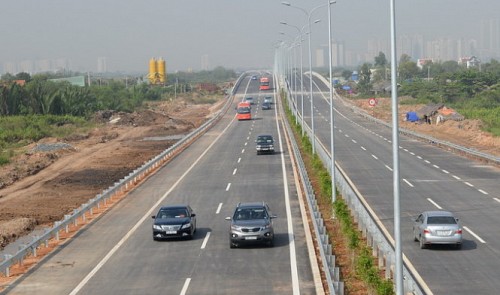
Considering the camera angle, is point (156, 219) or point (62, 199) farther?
point (62, 199)

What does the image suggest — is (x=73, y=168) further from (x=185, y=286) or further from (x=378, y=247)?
(x=185, y=286)

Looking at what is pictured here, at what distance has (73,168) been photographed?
6303 cm

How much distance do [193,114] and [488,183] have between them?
9663 centimetres

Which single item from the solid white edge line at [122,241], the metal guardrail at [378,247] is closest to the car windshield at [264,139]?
the solid white edge line at [122,241]

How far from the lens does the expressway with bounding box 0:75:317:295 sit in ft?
75.9

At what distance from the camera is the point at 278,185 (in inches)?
1794

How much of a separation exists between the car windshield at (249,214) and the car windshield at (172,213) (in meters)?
2.39

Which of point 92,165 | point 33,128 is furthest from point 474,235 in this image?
point 33,128

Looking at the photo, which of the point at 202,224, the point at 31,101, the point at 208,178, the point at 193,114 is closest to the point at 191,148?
the point at 208,178

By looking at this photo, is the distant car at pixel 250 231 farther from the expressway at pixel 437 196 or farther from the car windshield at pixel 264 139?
the car windshield at pixel 264 139

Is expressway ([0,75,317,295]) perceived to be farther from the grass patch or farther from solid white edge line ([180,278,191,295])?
the grass patch

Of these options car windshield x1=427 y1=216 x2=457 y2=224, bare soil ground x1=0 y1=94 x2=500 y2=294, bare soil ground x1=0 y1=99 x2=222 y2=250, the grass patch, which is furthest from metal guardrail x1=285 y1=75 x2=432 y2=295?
the grass patch

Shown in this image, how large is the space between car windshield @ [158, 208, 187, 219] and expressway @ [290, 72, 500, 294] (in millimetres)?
7556

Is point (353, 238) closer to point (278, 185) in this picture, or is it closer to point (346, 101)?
point (278, 185)
